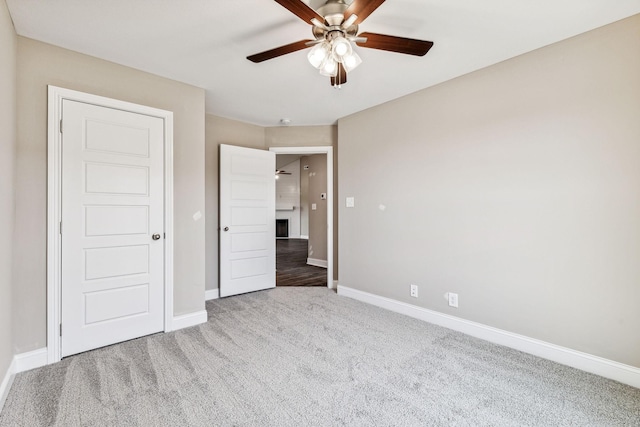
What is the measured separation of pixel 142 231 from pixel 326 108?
2488mm

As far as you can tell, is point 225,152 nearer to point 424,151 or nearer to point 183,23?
point 183,23

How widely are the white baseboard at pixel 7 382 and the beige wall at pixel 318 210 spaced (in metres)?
4.54

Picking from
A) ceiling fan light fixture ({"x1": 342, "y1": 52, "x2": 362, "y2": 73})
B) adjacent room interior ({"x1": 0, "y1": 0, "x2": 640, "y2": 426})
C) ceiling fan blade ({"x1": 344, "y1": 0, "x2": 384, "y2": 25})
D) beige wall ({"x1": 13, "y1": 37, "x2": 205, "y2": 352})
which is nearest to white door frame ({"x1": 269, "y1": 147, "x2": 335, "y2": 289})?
adjacent room interior ({"x1": 0, "y1": 0, "x2": 640, "y2": 426})

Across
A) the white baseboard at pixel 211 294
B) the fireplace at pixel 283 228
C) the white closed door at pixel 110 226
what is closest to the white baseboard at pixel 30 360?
the white closed door at pixel 110 226

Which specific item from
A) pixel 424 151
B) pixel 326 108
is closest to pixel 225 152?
pixel 326 108

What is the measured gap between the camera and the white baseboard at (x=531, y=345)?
1966 mm

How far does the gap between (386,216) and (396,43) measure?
2.02 m

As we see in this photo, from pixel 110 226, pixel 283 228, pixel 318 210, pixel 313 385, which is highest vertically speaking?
pixel 318 210

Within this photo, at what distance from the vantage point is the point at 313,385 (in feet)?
6.31

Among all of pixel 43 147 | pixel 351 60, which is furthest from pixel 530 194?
pixel 43 147

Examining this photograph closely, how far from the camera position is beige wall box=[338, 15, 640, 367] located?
197 cm

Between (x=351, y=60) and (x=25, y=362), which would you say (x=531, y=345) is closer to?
(x=351, y=60)

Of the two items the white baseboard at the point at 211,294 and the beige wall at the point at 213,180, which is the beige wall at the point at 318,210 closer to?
the beige wall at the point at 213,180

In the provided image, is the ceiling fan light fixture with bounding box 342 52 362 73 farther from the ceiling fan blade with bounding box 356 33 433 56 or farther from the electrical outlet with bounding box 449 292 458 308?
the electrical outlet with bounding box 449 292 458 308
